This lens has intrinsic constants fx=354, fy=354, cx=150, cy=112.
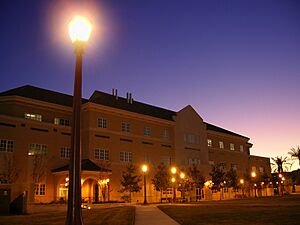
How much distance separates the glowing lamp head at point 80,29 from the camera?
7.76 metres

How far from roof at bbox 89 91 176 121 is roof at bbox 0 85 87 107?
3.74m

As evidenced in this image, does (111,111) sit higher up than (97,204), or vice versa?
(111,111)

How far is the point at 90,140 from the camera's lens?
143 feet

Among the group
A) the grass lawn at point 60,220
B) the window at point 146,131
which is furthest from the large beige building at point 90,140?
the grass lawn at point 60,220

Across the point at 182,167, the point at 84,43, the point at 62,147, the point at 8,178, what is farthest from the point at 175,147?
the point at 84,43

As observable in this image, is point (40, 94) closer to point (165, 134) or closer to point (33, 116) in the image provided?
point (33, 116)

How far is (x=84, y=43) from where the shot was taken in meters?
7.95

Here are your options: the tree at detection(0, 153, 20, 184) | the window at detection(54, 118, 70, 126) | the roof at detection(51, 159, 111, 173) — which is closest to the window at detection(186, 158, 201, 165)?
the roof at detection(51, 159, 111, 173)

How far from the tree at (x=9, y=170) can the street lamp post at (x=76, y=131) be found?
2999 centimetres

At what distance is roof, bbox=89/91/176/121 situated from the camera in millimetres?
49281

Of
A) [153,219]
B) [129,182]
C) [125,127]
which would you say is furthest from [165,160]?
[153,219]

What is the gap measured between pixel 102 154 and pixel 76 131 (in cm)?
3788

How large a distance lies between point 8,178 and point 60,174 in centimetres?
621

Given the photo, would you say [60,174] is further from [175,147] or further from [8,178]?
[175,147]
